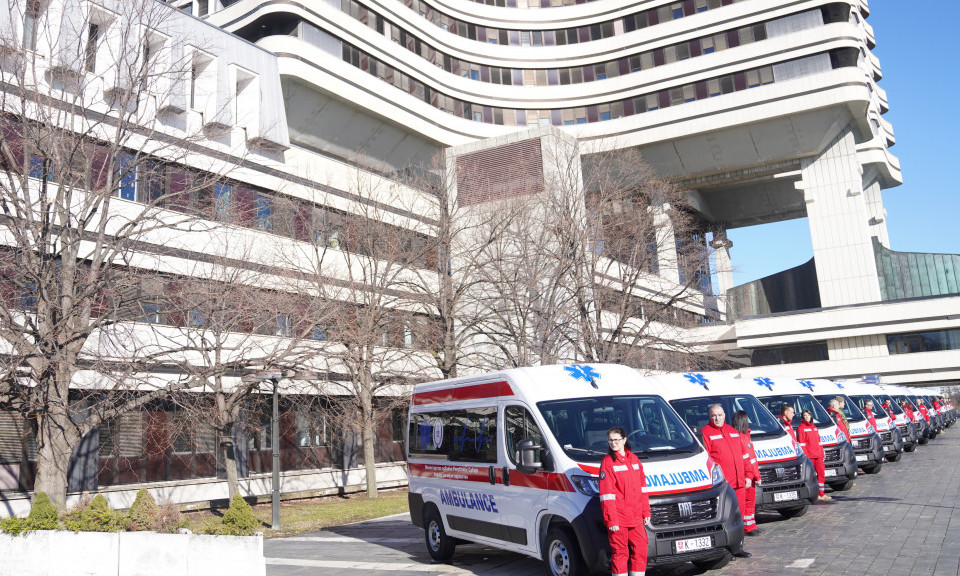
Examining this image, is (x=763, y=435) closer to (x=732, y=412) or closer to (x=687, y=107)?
(x=732, y=412)

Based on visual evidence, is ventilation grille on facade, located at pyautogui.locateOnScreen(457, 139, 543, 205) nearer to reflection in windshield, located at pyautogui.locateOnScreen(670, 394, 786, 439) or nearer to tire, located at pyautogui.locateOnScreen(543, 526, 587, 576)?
reflection in windshield, located at pyautogui.locateOnScreen(670, 394, 786, 439)

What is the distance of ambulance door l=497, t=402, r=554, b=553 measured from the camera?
891cm

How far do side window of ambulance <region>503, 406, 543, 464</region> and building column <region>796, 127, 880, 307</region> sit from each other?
2029 inches

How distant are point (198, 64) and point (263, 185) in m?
5.15

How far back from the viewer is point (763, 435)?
41.0 feet

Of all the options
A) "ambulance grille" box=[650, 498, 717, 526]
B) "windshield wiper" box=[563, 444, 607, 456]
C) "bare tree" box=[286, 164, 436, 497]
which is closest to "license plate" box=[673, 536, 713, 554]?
"ambulance grille" box=[650, 498, 717, 526]

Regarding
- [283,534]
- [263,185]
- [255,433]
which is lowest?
[283,534]

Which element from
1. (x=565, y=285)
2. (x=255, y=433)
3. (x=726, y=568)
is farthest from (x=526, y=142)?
(x=726, y=568)

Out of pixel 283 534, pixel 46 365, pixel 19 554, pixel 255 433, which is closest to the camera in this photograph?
pixel 19 554

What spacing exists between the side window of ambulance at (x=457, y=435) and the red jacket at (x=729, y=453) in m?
3.06

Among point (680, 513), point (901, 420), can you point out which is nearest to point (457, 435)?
point (680, 513)

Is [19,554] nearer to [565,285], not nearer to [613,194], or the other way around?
[565,285]

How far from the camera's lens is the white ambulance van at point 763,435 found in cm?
1197

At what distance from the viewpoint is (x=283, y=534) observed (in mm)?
16672
